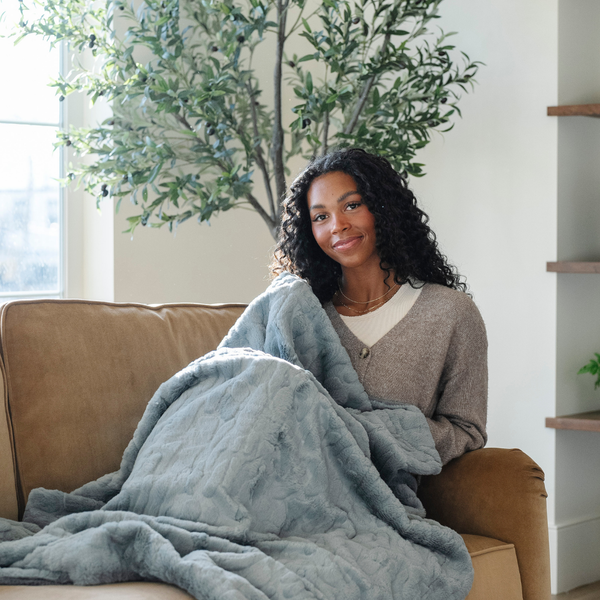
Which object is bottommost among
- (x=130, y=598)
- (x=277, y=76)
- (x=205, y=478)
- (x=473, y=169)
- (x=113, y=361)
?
(x=130, y=598)

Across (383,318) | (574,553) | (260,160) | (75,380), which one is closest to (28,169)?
(260,160)

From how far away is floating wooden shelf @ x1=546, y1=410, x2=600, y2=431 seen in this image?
2371 millimetres

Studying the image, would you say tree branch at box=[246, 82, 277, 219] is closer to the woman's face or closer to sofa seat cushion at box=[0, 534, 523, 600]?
the woman's face

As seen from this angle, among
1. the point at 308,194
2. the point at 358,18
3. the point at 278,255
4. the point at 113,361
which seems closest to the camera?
the point at 113,361

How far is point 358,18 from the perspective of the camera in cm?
201

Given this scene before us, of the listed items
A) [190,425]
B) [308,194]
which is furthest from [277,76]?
[190,425]

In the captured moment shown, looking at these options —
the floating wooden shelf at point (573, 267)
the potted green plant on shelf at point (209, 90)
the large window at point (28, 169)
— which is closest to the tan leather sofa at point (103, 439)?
the potted green plant on shelf at point (209, 90)

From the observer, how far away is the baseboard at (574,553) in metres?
2.47

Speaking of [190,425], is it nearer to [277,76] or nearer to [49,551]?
[49,551]

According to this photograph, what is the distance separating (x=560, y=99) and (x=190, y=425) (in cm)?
182

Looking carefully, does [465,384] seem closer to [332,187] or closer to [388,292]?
[388,292]

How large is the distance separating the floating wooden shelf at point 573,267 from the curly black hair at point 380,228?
834 millimetres

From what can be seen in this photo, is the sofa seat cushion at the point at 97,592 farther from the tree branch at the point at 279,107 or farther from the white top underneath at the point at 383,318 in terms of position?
the tree branch at the point at 279,107

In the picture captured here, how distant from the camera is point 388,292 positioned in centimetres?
167
